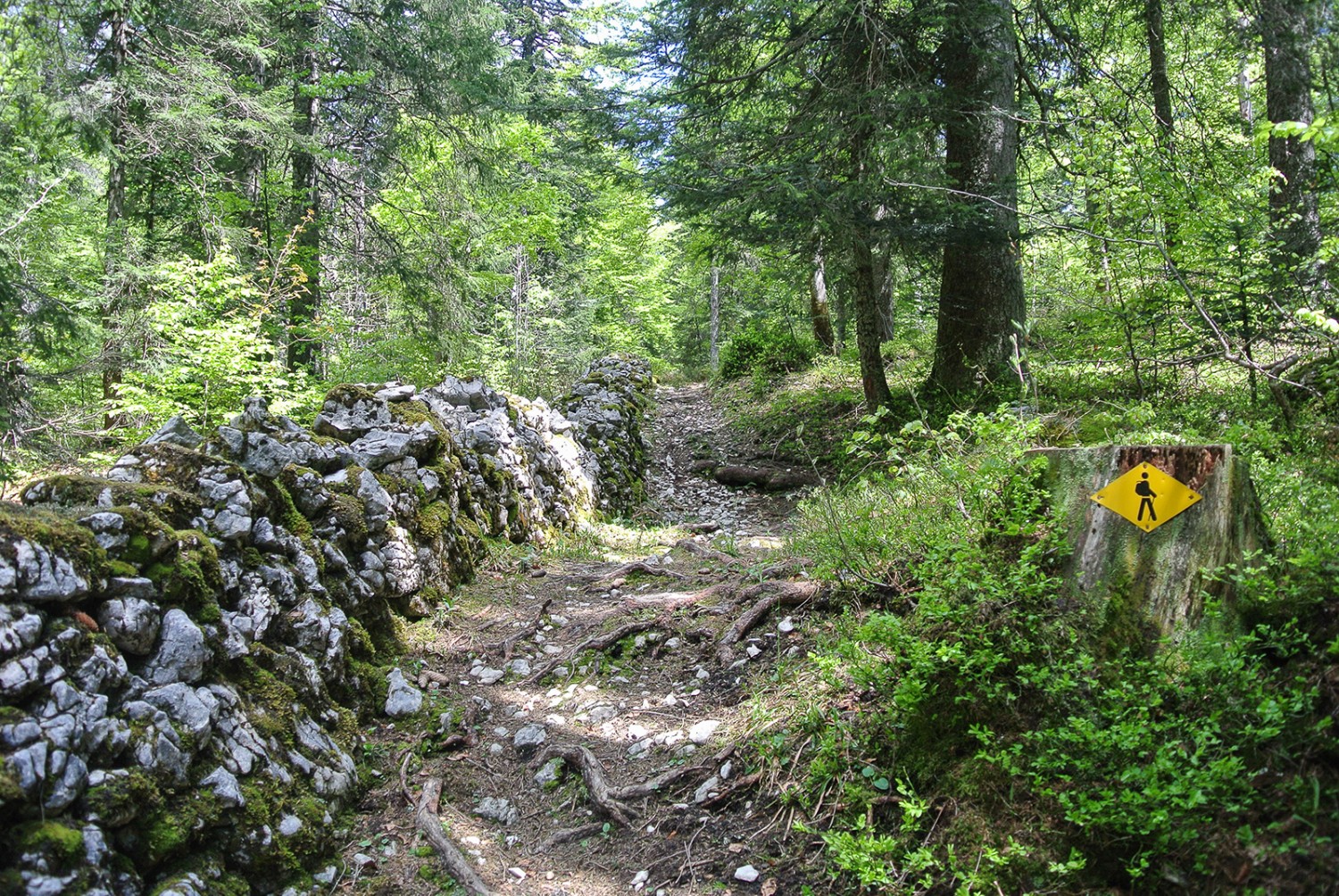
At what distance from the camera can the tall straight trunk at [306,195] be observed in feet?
34.8

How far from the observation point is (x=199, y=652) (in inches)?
113

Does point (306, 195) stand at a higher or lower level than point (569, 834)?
higher

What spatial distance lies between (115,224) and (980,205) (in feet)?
31.5

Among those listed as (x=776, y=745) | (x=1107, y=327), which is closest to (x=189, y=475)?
(x=776, y=745)

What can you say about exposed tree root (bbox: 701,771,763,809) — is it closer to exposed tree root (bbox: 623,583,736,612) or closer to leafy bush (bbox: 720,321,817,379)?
exposed tree root (bbox: 623,583,736,612)

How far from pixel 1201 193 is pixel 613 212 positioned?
18448 mm

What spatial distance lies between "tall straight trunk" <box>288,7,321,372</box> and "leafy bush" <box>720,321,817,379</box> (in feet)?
29.8

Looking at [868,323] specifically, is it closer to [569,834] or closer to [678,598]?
[678,598]

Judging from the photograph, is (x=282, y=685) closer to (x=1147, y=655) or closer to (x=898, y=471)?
(x=898, y=471)

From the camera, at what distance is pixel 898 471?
3.89 meters

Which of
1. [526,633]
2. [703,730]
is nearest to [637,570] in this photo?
[526,633]

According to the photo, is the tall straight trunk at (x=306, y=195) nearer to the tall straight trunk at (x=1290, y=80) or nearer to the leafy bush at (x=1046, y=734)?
the leafy bush at (x=1046, y=734)

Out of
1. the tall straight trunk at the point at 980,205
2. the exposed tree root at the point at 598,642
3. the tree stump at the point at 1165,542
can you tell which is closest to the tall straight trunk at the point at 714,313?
the tall straight trunk at the point at 980,205

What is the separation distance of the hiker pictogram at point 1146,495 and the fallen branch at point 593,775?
2.60 m
